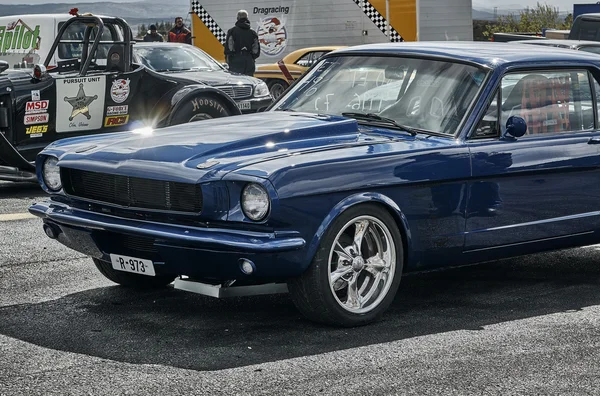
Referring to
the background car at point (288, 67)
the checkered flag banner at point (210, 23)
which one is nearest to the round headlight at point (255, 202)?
the background car at point (288, 67)

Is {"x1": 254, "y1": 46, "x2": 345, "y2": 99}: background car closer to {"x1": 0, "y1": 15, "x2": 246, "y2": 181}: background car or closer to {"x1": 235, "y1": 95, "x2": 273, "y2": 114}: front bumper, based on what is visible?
{"x1": 235, "y1": 95, "x2": 273, "y2": 114}: front bumper

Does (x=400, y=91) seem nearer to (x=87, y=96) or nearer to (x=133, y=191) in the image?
(x=133, y=191)

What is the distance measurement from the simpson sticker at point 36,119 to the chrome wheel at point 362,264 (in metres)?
5.94

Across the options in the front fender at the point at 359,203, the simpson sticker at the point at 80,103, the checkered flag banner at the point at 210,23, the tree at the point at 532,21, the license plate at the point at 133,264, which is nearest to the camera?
the front fender at the point at 359,203

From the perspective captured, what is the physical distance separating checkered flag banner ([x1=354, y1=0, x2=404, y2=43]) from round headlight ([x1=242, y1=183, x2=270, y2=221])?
17.9 metres

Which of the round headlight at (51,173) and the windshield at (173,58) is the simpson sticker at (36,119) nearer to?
the windshield at (173,58)

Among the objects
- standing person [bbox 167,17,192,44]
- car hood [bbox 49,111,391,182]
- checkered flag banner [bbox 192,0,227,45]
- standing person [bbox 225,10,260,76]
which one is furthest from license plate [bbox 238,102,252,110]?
checkered flag banner [bbox 192,0,227,45]

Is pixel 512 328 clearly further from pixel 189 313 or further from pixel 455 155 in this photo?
pixel 189 313

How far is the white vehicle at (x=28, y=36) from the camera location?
13.6 metres

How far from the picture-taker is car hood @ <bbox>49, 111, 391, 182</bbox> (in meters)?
5.40

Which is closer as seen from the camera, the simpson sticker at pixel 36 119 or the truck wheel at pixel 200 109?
the simpson sticker at pixel 36 119

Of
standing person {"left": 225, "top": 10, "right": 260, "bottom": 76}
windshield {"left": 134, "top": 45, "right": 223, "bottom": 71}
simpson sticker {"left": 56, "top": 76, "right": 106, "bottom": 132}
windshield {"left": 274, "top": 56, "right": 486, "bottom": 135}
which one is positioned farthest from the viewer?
standing person {"left": 225, "top": 10, "right": 260, "bottom": 76}

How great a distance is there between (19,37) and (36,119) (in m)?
3.46

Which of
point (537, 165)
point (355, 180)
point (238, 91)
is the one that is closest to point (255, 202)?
point (355, 180)
